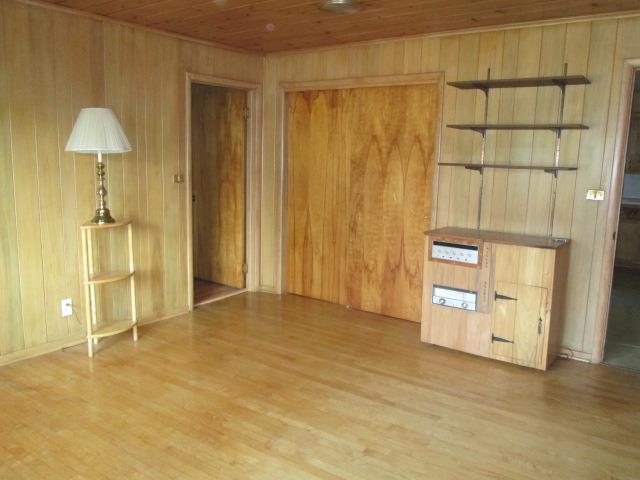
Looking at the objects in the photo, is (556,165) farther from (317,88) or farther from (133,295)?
(133,295)

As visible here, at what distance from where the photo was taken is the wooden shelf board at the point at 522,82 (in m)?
3.53

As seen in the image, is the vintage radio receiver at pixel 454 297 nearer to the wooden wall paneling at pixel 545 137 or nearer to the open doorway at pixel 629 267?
the wooden wall paneling at pixel 545 137

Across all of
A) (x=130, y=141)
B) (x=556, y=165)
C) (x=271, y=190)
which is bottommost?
(x=271, y=190)

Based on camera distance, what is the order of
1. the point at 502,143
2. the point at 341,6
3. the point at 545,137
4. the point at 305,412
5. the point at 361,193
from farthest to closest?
the point at 361,193, the point at 502,143, the point at 545,137, the point at 341,6, the point at 305,412

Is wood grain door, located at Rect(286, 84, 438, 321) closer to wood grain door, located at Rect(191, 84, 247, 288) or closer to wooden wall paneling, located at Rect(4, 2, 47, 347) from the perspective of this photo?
wood grain door, located at Rect(191, 84, 247, 288)

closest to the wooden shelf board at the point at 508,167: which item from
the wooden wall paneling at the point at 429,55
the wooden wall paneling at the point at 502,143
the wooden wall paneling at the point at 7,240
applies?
the wooden wall paneling at the point at 502,143

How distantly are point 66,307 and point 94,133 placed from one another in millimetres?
1298

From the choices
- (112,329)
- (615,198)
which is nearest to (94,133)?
(112,329)

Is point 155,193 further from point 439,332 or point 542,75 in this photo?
point 542,75

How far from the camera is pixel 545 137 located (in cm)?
382

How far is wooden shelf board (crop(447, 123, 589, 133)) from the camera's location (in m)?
3.58

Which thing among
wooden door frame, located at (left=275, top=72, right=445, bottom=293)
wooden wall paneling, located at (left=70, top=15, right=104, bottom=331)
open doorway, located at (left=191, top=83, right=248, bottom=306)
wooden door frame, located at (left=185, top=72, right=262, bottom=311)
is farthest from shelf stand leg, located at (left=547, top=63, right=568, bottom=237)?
wooden wall paneling, located at (left=70, top=15, right=104, bottom=331)

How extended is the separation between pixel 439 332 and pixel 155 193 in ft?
8.21

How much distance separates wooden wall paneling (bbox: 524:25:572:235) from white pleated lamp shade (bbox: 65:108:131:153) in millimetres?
2927
